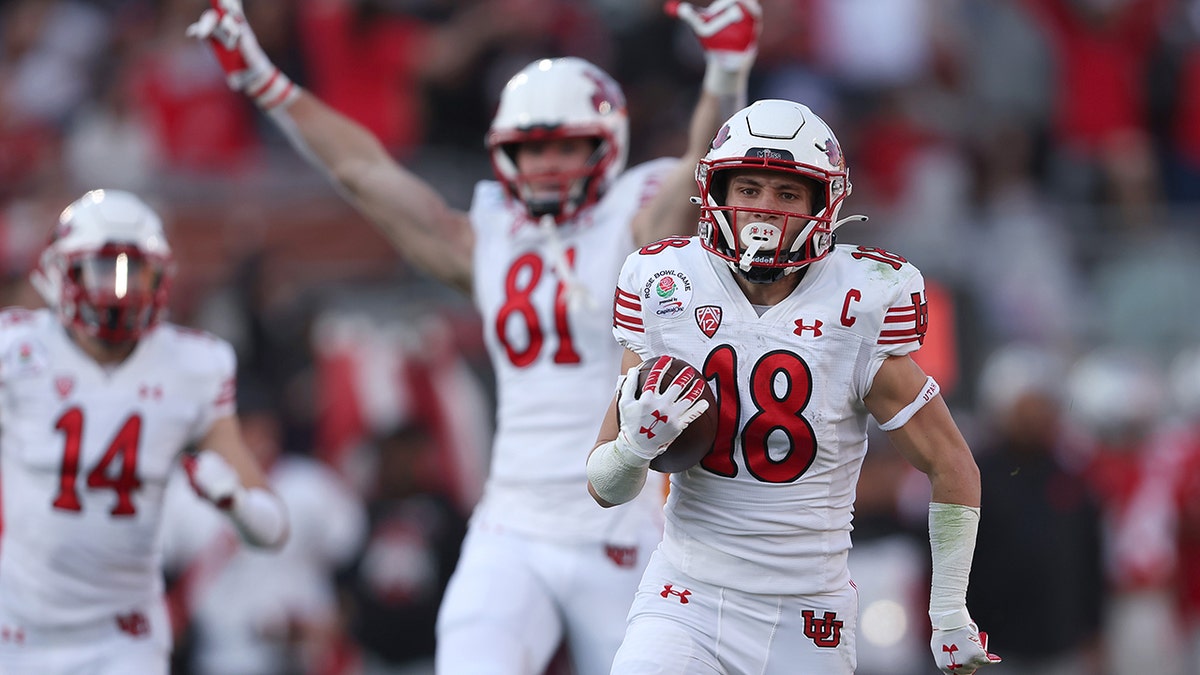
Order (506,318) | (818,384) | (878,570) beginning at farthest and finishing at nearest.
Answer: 1. (878,570)
2. (506,318)
3. (818,384)

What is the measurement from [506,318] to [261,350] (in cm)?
427

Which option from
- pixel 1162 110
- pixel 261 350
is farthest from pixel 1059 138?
pixel 261 350

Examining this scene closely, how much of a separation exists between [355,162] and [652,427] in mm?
2447

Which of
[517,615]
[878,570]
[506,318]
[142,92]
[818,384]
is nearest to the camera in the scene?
[818,384]

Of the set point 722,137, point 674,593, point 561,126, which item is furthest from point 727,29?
point 674,593

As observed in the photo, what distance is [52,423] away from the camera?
599 centimetres

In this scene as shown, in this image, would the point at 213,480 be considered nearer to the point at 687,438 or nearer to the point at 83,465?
the point at 83,465

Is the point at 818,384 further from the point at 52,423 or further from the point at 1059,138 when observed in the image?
the point at 1059,138

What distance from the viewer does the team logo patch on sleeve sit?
15.7 ft

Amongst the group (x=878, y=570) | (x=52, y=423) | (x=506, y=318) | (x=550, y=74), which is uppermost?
(x=550, y=74)

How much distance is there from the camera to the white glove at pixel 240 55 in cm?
644

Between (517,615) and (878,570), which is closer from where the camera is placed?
(517,615)

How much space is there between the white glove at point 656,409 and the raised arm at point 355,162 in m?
1.94

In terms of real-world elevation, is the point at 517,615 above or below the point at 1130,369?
below
